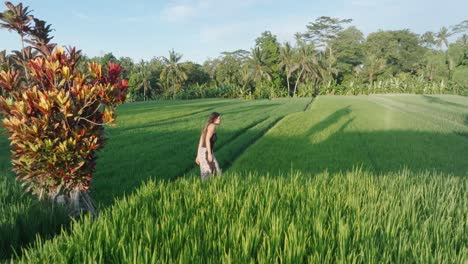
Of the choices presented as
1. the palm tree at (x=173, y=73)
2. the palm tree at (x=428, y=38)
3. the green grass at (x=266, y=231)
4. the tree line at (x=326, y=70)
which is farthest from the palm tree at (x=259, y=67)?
the green grass at (x=266, y=231)

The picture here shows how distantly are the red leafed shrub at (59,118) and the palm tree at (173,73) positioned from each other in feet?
176

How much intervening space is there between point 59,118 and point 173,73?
56.4 metres

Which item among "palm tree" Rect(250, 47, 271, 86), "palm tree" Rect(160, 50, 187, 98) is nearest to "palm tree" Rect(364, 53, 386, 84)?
"palm tree" Rect(250, 47, 271, 86)

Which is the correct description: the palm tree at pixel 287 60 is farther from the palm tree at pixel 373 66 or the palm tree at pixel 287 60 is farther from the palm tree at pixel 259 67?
the palm tree at pixel 373 66

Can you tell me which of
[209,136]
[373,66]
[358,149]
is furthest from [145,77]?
[209,136]

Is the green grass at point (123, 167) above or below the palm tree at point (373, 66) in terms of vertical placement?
below

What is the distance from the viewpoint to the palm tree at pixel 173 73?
57844 mm

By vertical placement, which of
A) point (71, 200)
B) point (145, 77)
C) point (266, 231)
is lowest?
point (71, 200)

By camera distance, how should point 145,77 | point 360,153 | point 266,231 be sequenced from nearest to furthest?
point 266,231 → point 360,153 → point 145,77

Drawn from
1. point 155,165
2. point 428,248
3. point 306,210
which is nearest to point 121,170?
point 155,165

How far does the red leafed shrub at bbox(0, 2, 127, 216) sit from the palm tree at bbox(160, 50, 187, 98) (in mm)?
53558

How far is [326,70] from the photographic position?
187ft

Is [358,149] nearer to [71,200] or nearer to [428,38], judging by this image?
[71,200]

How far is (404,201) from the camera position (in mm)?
4480
